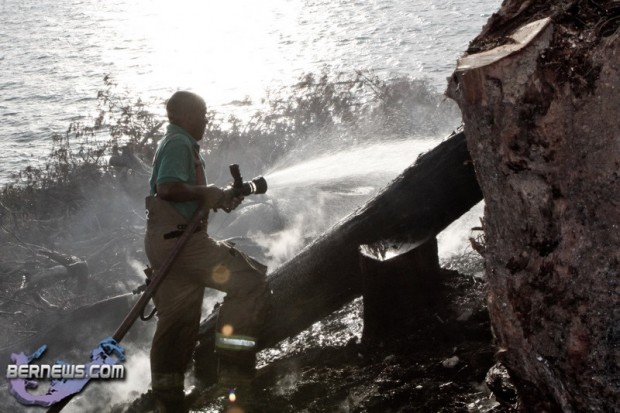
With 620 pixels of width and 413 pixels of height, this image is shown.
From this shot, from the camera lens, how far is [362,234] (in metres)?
5.14

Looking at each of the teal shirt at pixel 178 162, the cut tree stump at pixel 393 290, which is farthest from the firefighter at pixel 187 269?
the cut tree stump at pixel 393 290

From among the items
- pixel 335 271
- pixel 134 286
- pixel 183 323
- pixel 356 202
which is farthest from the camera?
pixel 356 202

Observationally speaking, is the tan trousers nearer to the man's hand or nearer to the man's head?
the man's hand

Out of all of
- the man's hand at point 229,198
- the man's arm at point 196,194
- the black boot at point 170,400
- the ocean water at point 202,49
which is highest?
the man's arm at point 196,194

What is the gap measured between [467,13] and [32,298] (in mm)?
23066

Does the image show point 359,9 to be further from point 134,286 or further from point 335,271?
point 335,271

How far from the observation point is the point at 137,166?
10.7 metres

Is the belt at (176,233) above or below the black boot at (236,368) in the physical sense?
above

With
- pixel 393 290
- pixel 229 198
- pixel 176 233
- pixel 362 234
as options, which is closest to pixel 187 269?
pixel 176 233

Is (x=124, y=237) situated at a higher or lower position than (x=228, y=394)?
lower

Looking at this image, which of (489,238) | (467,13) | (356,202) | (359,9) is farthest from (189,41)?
(489,238)

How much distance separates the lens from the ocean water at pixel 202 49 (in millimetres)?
18781

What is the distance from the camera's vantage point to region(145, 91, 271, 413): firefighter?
4.23 m

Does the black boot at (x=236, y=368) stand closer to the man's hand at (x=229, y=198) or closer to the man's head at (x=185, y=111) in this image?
the man's hand at (x=229, y=198)
